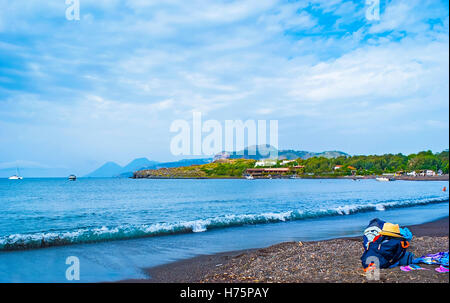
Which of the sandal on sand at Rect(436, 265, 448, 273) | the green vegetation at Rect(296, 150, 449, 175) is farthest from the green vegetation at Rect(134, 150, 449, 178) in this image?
the sandal on sand at Rect(436, 265, 448, 273)

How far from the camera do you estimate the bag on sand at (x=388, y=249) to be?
278 inches

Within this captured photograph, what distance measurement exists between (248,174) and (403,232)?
169245 millimetres

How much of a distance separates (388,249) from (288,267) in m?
2.39

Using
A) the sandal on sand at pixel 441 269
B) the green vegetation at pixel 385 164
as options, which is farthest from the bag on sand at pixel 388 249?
the green vegetation at pixel 385 164

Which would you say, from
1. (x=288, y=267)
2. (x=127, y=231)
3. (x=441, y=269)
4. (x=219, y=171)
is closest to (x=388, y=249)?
(x=441, y=269)

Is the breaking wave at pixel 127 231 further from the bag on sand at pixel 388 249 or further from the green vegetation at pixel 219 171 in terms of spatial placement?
the green vegetation at pixel 219 171

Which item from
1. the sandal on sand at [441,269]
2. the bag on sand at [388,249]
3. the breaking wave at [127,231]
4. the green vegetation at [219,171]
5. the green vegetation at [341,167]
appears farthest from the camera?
the green vegetation at [219,171]

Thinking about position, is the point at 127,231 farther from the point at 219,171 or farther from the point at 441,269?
the point at 219,171

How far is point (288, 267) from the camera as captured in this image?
814cm

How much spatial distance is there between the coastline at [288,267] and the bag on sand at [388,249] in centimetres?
24

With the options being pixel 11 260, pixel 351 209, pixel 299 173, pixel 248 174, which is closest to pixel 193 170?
pixel 248 174
